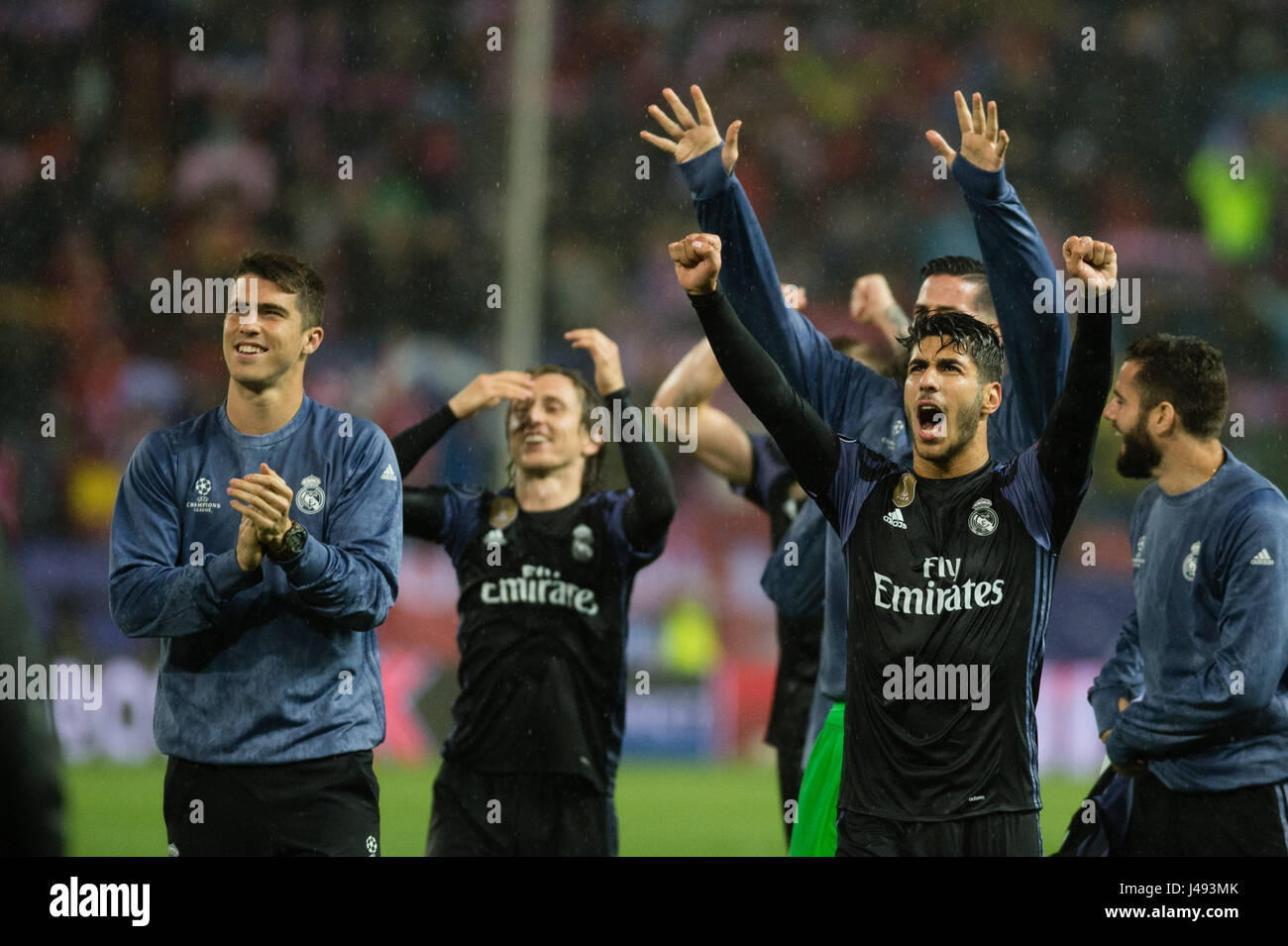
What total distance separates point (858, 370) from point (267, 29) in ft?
30.5

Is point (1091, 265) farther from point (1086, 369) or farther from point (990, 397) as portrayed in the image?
point (990, 397)

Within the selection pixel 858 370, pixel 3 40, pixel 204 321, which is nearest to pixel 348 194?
pixel 204 321

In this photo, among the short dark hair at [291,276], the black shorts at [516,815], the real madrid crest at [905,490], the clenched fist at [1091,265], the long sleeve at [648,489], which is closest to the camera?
the clenched fist at [1091,265]

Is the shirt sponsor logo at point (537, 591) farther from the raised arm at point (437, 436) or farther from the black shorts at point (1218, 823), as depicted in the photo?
the black shorts at point (1218, 823)

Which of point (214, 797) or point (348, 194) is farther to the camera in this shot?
point (348, 194)

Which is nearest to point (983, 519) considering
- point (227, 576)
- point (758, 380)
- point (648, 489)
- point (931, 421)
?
point (931, 421)

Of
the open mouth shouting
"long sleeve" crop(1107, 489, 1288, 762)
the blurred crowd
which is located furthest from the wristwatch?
the blurred crowd

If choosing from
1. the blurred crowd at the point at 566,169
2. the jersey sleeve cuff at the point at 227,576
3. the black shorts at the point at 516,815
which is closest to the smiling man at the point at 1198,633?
the black shorts at the point at 516,815

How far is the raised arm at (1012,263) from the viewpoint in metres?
4.11

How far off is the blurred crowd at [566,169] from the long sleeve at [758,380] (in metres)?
6.58

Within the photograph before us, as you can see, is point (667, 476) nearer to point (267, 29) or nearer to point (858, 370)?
point (858, 370)

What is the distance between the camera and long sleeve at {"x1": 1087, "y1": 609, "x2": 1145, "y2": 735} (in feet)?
15.0

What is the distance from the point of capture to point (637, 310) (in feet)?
37.4

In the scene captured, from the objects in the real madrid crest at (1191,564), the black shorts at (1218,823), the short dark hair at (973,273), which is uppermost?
the short dark hair at (973,273)
